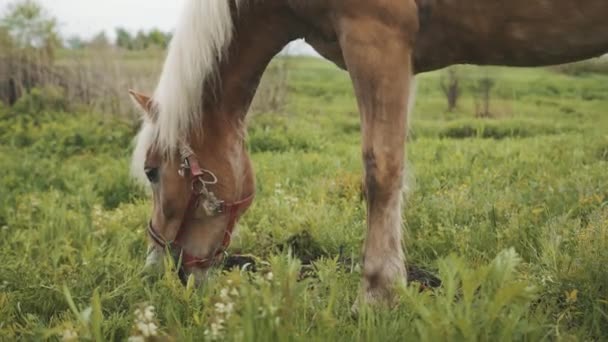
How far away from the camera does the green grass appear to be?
165 cm

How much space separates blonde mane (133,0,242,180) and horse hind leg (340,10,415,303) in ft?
2.15

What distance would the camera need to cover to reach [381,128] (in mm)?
2404

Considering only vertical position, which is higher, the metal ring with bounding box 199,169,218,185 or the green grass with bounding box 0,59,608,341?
the metal ring with bounding box 199,169,218,185

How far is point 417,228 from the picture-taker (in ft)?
11.9

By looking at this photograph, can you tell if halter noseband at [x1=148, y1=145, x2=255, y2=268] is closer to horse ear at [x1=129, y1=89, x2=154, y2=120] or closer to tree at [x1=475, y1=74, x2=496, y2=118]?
horse ear at [x1=129, y1=89, x2=154, y2=120]

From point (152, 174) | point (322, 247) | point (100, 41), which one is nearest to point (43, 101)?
point (100, 41)

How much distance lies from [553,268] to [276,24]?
1.62 m

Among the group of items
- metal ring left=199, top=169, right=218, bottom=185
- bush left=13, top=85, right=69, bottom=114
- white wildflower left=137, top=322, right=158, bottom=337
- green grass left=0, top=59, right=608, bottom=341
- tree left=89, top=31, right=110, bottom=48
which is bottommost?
green grass left=0, top=59, right=608, bottom=341

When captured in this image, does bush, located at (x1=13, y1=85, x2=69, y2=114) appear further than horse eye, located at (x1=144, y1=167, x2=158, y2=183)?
Yes

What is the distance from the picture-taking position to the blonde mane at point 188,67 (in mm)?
2734

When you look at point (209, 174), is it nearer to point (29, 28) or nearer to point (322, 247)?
point (322, 247)

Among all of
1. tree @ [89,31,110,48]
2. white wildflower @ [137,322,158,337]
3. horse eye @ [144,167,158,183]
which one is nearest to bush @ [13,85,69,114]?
tree @ [89,31,110,48]

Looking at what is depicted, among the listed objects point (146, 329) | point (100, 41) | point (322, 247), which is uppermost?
point (100, 41)

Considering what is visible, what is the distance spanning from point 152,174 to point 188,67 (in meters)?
0.61
